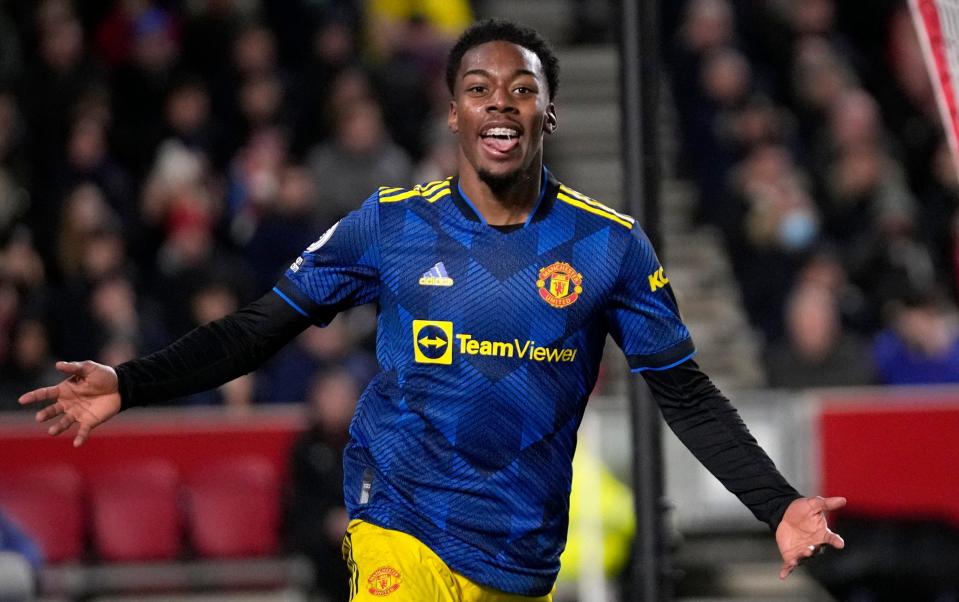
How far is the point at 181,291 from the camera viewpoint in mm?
10555

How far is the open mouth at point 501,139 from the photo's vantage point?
4238mm

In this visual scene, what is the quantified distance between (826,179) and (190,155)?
15.1 ft

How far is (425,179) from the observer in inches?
434

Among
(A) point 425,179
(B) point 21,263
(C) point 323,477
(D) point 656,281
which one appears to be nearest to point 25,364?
(B) point 21,263

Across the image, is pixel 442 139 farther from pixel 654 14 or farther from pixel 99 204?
pixel 654 14

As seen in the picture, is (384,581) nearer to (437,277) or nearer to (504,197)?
(437,277)

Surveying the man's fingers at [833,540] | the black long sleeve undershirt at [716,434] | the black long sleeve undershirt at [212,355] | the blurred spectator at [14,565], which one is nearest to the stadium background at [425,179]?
the blurred spectator at [14,565]

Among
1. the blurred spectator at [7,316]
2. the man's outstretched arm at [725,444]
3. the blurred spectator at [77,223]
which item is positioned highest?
the blurred spectator at [77,223]

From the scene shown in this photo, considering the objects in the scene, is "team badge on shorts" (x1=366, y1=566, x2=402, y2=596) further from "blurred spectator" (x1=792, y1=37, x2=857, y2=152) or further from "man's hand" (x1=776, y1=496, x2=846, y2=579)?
"blurred spectator" (x1=792, y1=37, x2=857, y2=152)

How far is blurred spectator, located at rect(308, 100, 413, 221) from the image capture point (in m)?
11.1

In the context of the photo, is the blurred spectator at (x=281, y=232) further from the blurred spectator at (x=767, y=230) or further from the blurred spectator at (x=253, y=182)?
the blurred spectator at (x=767, y=230)

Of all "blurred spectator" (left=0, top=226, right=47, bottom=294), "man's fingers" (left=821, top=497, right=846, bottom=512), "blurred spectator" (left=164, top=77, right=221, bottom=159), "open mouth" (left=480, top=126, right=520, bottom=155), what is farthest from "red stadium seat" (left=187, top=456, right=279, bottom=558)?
"man's fingers" (left=821, top=497, right=846, bottom=512)

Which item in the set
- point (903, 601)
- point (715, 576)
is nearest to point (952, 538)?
point (903, 601)

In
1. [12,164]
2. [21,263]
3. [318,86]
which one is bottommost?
[21,263]
